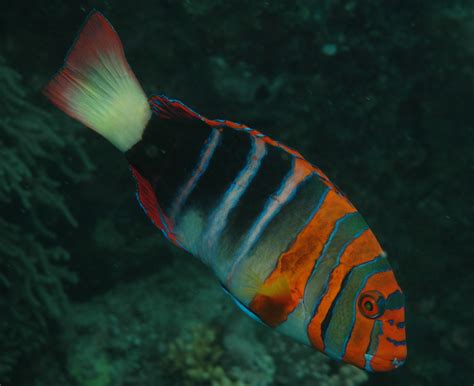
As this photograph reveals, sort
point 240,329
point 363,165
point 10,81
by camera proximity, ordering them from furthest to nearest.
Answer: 1. point 363,165
2. point 240,329
3. point 10,81

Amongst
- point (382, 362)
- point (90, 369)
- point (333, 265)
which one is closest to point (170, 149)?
point (333, 265)

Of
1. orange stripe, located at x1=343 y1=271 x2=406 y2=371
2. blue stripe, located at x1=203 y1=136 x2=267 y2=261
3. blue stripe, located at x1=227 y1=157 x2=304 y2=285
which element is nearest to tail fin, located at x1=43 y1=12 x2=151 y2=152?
blue stripe, located at x1=203 y1=136 x2=267 y2=261

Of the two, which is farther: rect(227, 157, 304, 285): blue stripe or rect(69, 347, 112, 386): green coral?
rect(69, 347, 112, 386): green coral

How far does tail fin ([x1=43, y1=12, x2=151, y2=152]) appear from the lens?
1.76 meters

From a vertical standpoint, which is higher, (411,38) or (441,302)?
(411,38)

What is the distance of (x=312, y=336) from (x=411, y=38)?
419 cm

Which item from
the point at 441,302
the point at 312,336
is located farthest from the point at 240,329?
the point at 312,336

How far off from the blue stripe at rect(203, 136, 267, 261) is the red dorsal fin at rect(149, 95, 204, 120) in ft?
0.95

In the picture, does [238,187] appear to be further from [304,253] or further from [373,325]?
[373,325]

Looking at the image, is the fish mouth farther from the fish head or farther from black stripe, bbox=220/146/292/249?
black stripe, bbox=220/146/292/249

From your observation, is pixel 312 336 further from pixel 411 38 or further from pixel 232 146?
pixel 411 38

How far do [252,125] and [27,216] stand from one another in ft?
9.17

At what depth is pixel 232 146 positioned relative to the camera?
190 cm

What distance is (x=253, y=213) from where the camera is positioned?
6.23 ft
